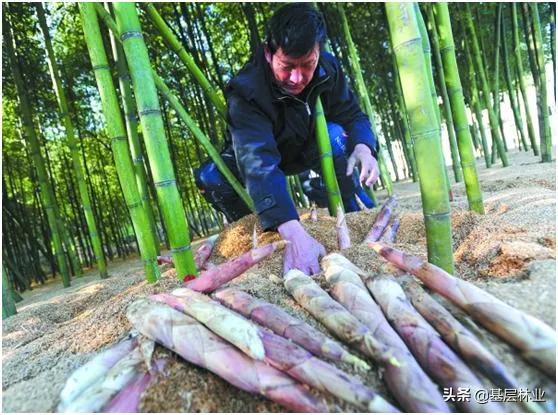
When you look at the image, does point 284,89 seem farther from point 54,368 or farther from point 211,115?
point 211,115

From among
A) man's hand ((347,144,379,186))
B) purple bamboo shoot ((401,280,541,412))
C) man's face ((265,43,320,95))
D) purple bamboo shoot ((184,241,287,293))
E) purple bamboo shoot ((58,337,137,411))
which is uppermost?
man's face ((265,43,320,95))

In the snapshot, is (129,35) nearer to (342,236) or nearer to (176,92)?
(342,236)

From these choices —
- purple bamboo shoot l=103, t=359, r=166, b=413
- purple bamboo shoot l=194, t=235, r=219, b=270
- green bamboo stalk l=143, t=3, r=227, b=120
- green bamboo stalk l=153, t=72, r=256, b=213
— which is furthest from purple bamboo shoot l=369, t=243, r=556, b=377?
green bamboo stalk l=143, t=3, r=227, b=120

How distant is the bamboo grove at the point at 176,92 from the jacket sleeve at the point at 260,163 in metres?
0.36

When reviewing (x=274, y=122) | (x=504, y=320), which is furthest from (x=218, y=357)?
(x=274, y=122)

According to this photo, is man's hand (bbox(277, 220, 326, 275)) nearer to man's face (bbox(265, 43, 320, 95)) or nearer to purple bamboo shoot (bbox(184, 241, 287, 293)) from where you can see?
purple bamboo shoot (bbox(184, 241, 287, 293))

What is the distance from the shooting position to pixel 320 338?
0.88 m

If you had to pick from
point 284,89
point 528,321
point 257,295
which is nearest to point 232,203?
point 284,89

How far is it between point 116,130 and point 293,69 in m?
0.96

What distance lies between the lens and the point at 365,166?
6.31ft

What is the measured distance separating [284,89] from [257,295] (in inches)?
47.0

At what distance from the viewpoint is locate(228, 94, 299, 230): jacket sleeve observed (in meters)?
1.78

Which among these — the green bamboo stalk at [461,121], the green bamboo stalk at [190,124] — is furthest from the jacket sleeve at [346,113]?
the green bamboo stalk at [190,124]

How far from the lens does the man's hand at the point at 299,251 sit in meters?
1.65
